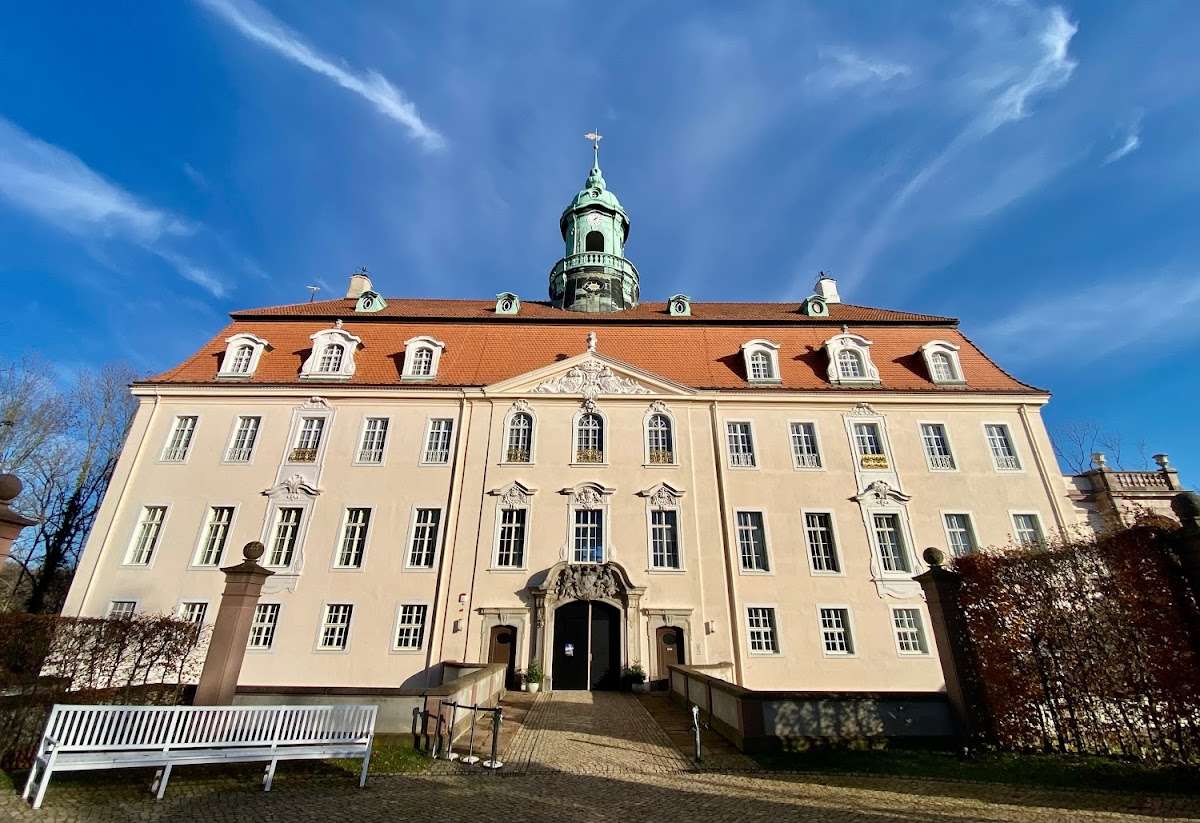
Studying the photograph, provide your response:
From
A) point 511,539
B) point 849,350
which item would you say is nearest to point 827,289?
point 849,350

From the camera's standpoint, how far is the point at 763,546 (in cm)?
1956

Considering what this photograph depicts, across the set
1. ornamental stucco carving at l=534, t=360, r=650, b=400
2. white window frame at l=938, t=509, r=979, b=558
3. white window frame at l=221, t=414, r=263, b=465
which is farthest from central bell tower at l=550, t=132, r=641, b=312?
white window frame at l=938, t=509, r=979, b=558

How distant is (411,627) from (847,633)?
14.9 meters

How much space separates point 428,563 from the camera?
19172 millimetres

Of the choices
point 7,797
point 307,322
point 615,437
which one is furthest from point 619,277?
point 7,797

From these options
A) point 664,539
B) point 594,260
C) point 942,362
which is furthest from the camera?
point 594,260

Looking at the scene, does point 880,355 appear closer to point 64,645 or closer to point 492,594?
point 492,594

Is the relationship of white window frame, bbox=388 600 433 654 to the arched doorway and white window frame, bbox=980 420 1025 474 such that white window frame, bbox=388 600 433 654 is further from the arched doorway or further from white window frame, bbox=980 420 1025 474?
white window frame, bbox=980 420 1025 474

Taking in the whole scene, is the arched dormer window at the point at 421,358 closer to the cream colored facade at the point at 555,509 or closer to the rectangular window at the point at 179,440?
the cream colored facade at the point at 555,509

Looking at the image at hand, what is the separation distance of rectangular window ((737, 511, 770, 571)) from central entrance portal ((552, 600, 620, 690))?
509 cm

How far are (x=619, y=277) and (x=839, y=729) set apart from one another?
25044 mm

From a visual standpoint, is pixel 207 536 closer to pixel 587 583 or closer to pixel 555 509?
pixel 555 509

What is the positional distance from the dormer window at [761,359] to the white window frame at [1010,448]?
27.4 ft

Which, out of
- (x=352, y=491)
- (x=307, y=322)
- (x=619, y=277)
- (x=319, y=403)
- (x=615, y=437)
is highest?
(x=619, y=277)
